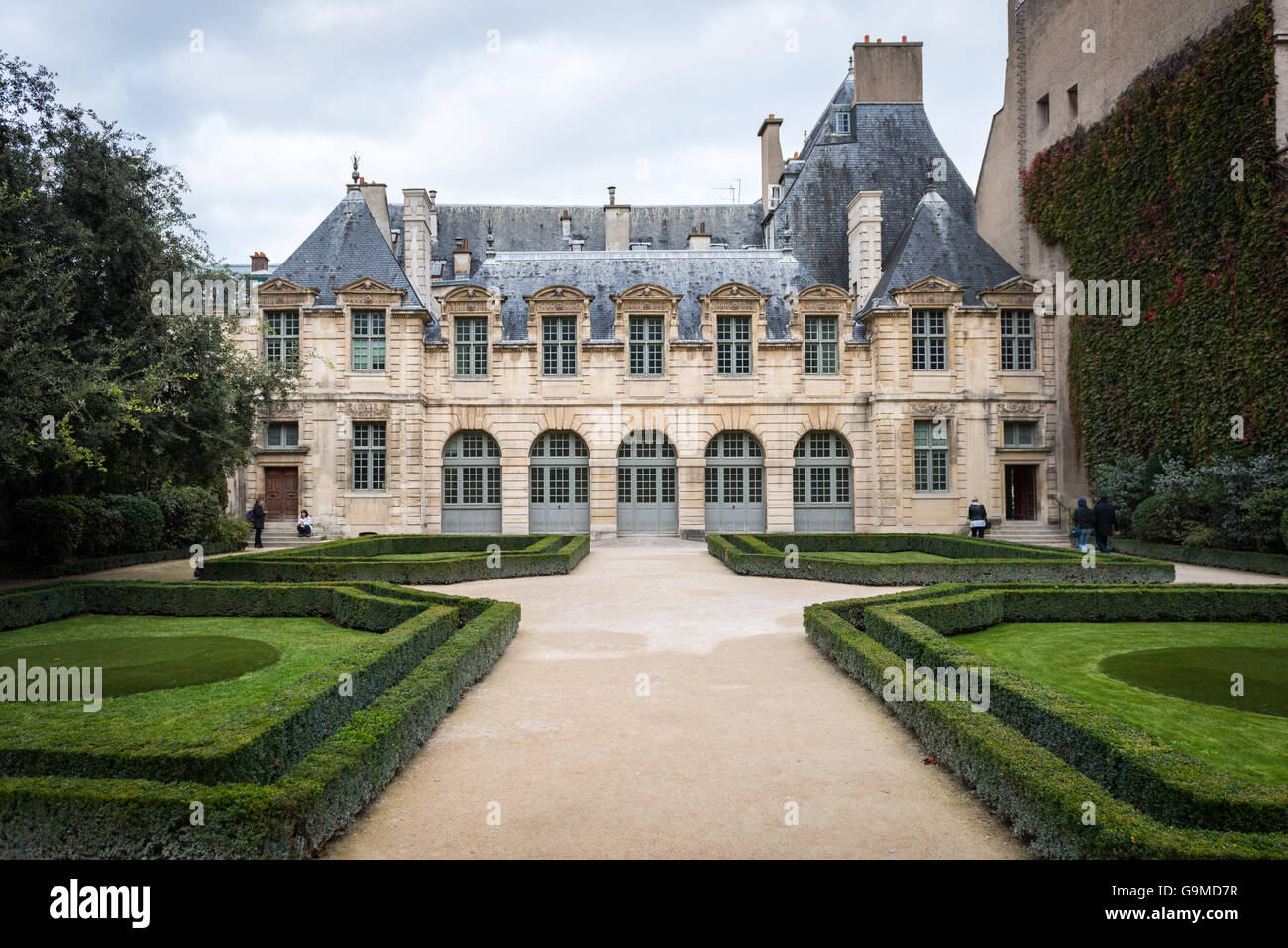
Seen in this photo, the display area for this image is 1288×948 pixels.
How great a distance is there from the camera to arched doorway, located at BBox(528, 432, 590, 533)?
30641mm

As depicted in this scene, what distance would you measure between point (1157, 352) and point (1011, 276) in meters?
7.01

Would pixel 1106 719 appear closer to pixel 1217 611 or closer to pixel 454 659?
pixel 454 659

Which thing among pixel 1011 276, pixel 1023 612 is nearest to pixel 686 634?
pixel 1023 612

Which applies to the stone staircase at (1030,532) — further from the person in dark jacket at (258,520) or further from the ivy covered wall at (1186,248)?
the person in dark jacket at (258,520)

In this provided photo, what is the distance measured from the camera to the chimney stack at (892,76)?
37.1 meters

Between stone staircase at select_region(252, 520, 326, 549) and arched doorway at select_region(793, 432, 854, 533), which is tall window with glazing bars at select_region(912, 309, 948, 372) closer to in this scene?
arched doorway at select_region(793, 432, 854, 533)

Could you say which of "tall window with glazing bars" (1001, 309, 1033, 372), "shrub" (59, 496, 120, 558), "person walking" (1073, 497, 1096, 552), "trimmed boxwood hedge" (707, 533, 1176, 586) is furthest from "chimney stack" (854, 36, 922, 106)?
"shrub" (59, 496, 120, 558)

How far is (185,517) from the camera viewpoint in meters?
23.9

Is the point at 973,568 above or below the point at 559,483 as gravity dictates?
below

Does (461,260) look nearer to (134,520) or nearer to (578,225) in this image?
(578,225)

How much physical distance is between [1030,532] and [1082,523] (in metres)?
5.15

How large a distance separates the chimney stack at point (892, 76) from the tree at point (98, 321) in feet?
100

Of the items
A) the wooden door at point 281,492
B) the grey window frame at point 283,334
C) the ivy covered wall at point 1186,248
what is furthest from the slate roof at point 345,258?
the ivy covered wall at point 1186,248

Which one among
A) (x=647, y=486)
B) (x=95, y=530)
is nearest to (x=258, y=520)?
(x=95, y=530)
